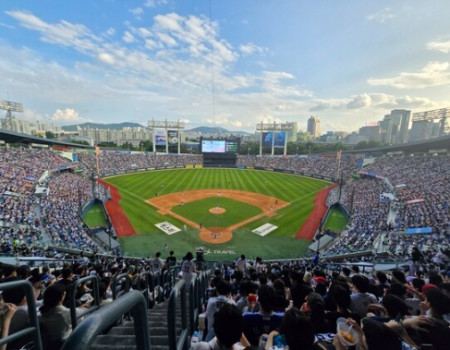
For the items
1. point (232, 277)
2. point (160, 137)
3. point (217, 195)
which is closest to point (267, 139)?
point (160, 137)

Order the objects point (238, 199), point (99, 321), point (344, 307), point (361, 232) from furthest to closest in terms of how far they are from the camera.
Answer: point (238, 199), point (361, 232), point (344, 307), point (99, 321)

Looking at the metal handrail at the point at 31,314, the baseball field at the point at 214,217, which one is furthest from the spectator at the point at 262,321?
the baseball field at the point at 214,217

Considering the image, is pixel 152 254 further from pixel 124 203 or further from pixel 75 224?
pixel 124 203

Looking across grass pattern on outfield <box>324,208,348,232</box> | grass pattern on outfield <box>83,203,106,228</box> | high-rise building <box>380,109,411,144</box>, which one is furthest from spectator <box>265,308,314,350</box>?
high-rise building <box>380,109,411,144</box>

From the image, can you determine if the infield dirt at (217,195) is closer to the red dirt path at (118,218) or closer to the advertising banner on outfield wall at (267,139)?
the red dirt path at (118,218)

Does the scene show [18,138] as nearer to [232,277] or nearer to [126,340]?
[232,277]

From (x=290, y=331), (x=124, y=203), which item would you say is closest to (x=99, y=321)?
(x=290, y=331)
